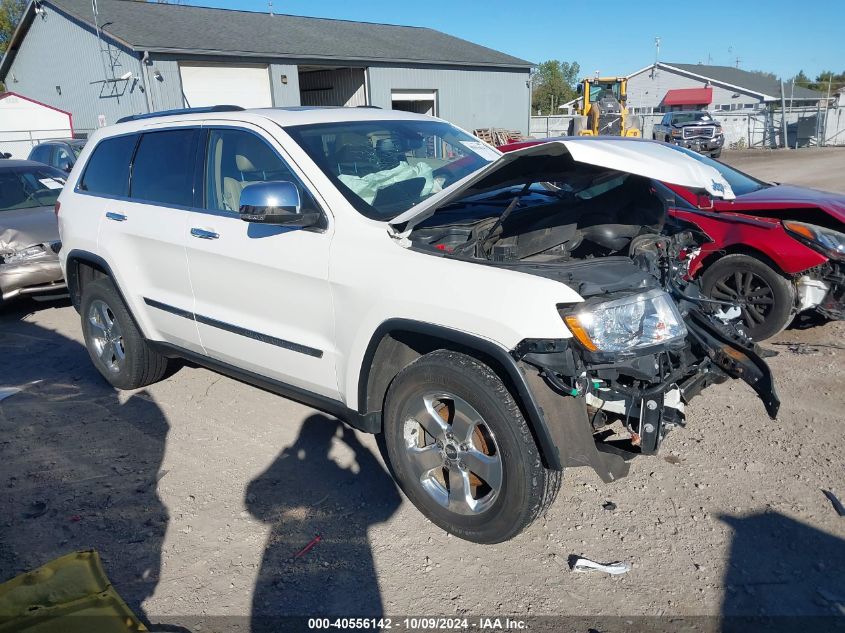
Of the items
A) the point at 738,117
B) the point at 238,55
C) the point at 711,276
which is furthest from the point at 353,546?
the point at 738,117

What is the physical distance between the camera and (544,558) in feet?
10.3

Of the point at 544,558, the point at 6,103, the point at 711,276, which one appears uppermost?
the point at 6,103

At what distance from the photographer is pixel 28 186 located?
28.6 feet

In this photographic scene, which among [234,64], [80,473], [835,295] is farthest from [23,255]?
[234,64]

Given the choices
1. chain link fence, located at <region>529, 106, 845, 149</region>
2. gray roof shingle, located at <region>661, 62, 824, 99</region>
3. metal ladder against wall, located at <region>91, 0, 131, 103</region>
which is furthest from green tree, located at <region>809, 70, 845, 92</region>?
metal ladder against wall, located at <region>91, 0, 131, 103</region>

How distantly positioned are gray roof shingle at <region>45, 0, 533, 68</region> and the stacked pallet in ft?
9.31

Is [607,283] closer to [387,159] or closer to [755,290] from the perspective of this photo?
[387,159]

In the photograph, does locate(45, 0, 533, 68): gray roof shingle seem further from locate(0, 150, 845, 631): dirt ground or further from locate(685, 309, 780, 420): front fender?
locate(685, 309, 780, 420): front fender

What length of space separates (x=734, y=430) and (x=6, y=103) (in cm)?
2788

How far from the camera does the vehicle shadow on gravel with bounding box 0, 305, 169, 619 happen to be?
10.8 feet

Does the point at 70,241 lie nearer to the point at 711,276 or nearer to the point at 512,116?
the point at 711,276

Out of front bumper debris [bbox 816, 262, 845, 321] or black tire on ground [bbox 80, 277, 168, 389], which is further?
front bumper debris [bbox 816, 262, 845, 321]

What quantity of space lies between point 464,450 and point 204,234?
207 centimetres

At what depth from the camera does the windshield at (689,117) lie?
28.9 metres
